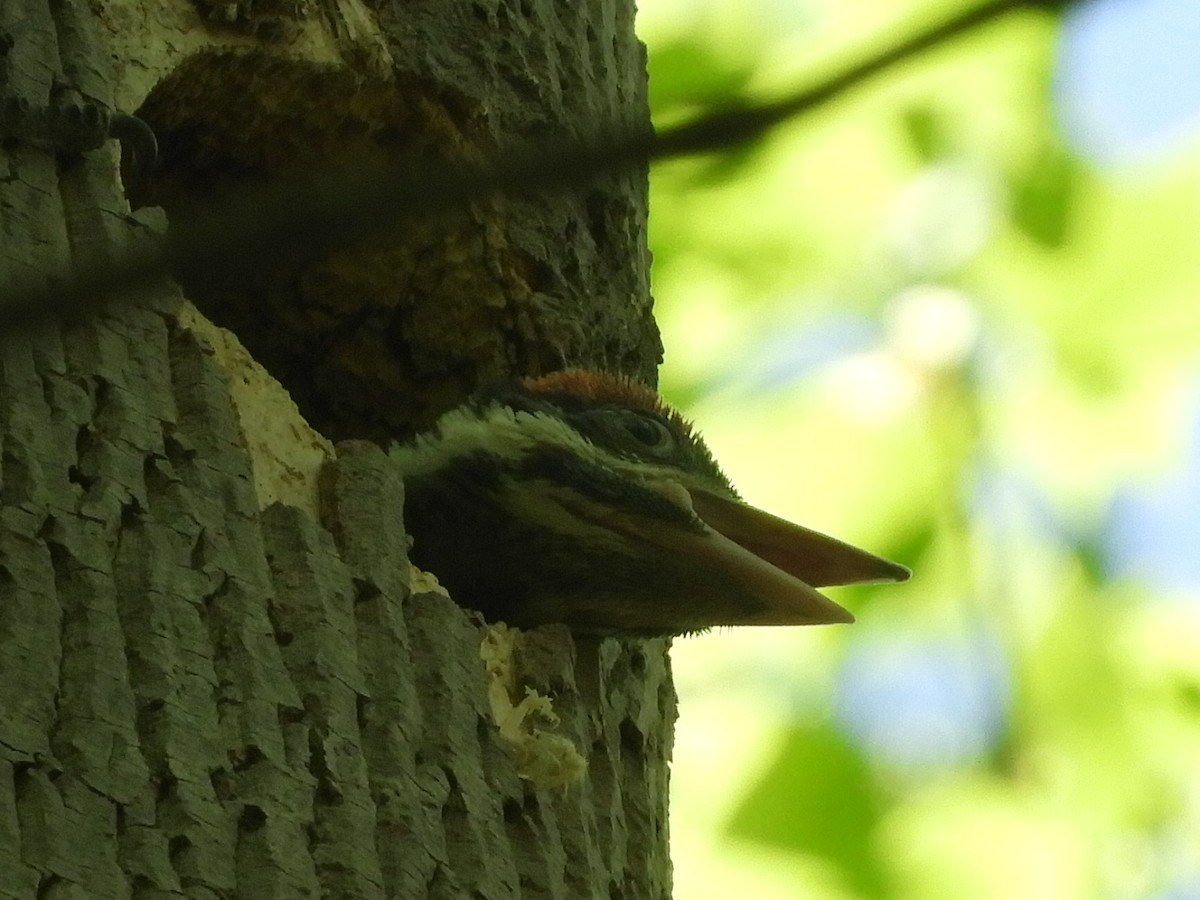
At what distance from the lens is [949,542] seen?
3.34m

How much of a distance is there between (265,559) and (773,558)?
0.85m

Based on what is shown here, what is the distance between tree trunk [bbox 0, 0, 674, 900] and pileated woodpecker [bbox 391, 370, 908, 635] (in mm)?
99

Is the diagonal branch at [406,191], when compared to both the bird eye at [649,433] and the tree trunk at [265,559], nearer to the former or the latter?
the tree trunk at [265,559]

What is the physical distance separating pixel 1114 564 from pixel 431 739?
91.3 inches

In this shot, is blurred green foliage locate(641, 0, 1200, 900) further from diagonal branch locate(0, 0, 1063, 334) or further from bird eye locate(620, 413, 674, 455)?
diagonal branch locate(0, 0, 1063, 334)

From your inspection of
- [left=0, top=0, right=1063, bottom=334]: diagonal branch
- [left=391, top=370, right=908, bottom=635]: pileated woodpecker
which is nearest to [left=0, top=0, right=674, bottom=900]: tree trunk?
[left=391, top=370, right=908, bottom=635]: pileated woodpecker

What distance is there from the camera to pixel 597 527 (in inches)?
86.1

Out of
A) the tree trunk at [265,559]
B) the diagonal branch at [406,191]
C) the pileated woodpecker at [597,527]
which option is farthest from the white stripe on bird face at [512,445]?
A: the diagonal branch at [406,191]

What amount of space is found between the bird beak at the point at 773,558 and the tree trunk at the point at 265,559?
171 mm

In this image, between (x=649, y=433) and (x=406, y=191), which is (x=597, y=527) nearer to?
(x=649, y=433)

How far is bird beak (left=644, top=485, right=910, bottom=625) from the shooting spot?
2.08 meters

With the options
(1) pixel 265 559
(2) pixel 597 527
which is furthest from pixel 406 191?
(2) pixel 597 527

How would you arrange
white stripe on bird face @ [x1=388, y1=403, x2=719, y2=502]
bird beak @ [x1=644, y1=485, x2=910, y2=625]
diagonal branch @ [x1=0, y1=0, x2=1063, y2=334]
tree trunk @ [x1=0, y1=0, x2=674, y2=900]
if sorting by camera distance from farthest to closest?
1. white stripe on bird face @ [x1=388, y1=403, x2=719, y2=502]
2. bird beak @ [x1=644, y1=485, x2=910, y2=625]
3. tree trunk @ [x1=0, y1=0, x2=674, y2=900]
4. diagonal branch @ [x1=0, y1=0, x2=1063, y2=334]

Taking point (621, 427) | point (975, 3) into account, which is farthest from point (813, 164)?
point (975, 3)
